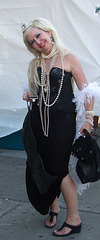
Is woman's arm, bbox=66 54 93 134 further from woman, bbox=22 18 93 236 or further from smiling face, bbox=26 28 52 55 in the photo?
smiling face, bbox=26 28 52 55

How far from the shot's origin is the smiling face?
9.79 ft

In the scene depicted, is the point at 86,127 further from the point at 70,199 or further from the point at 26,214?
the point at 26,214

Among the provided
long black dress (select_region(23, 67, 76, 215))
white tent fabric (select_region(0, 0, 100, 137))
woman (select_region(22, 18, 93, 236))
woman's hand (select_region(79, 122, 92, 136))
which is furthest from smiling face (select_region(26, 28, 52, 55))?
white tent fabric (select_region(0, 0, 100, 137))

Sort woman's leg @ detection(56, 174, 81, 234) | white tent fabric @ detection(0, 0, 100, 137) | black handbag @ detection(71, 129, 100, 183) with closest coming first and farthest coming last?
1. black handbag @ detection(71, 129, 100, 183)
2. woman's leg @ detection(56, 174, 81, 234)
3. white tent fabric @ detection(0, 0, 100, 137)

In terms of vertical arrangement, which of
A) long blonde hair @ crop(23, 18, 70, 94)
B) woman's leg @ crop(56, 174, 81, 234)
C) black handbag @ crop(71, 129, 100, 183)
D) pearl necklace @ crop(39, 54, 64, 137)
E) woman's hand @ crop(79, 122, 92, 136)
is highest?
long blonde hair @ crop(23, 18, 70, 94)

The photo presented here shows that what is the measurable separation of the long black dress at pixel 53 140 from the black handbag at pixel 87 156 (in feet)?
0.41

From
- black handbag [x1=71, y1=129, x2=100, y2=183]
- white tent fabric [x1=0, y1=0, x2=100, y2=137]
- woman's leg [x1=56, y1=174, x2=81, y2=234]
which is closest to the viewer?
black handbag [x1=71, y1=129, x2=100, y2=183]

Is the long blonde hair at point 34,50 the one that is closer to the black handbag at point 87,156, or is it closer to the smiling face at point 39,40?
the smiling face at point 39,40

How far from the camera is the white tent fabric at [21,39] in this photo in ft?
16.4

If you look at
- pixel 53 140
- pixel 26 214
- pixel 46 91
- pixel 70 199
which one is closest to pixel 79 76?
pixel 46 91

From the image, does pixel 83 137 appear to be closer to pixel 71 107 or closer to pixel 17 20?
pixel 71 107

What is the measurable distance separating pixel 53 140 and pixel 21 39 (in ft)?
8.21

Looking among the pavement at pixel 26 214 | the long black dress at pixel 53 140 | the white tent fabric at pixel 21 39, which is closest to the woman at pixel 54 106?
the long black dress at pixel 53 140

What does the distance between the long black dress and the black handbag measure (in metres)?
0.12
